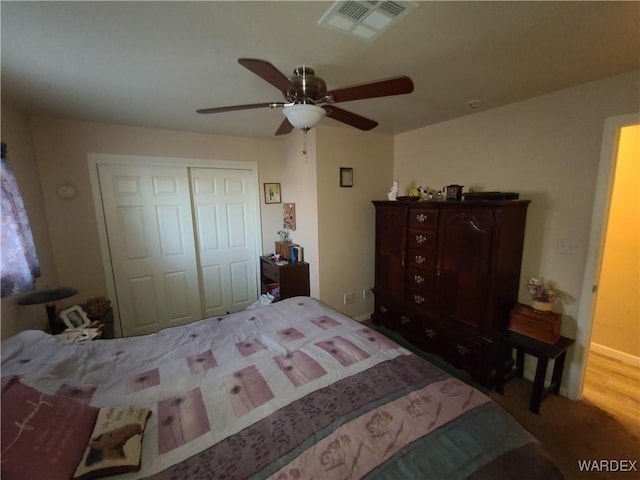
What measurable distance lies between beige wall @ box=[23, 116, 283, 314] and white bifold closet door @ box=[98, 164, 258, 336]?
Result: 0.50 ft

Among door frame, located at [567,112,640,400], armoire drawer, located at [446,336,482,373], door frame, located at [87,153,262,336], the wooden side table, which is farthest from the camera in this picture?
door frame, located at [87,153,262,336]

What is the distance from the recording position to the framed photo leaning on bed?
217 cm

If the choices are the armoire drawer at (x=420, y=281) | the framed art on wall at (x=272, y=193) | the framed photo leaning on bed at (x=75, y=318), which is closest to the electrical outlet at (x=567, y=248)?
the armoire drawer at (x=420, y=281)

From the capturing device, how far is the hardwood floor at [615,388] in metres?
1.92

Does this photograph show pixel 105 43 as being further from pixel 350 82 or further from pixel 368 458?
pixel 368 458

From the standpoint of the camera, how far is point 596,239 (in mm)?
1843

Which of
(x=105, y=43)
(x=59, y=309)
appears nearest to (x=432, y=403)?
(x=105, y=43)

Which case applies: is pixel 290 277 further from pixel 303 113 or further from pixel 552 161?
pixel 552 161

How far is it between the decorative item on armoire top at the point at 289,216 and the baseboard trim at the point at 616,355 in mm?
3443

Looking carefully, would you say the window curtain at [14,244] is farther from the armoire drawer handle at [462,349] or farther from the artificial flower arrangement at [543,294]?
the artificial flower arrangement at [543,294]

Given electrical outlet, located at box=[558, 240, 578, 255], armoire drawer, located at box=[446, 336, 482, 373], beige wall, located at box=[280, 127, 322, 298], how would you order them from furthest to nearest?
beige wall, located at box=[280, 127, 322, 298] → armoire drawer, located at box=[446, 336, 482, 373] → electrical outlet, located at box=[558, 240, 578, 255]

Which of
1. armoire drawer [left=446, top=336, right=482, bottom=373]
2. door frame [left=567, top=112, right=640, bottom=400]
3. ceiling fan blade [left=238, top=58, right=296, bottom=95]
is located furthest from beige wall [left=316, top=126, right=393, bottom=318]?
door frame [left=567, top=112, right=640, bottom=400]

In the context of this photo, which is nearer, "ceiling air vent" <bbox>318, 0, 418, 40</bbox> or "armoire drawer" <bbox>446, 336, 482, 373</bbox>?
"ceiling air vent" <bbox>318, 0, 418, 40</bbox>

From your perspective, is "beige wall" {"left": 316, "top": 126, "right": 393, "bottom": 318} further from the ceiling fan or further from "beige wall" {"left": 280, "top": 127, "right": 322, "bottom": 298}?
the ceiling fan
